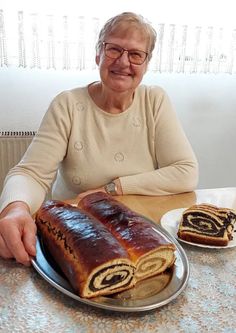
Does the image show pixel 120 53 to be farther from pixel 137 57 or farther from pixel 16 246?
pixel 16 246

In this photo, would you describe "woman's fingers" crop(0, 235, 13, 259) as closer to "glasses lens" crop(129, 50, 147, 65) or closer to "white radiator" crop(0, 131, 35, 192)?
"glasses lens" crop(129, 50, 147, 65)

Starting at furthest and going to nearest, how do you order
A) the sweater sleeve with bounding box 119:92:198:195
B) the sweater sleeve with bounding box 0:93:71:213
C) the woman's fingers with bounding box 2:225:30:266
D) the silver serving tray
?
the sweater sleeve with bounding box 119:92:198:195
the sweater sleeve with bounding box 0:93:71:213
the woman's fingers with bounding box 2:225:30:266
the silver serving tray

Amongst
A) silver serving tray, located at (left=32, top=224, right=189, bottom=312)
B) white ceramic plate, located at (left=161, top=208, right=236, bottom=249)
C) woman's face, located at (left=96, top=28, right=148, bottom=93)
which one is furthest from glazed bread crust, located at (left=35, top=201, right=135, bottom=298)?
woman's face, located at (left=96, top=28, right=148, bottom=93)

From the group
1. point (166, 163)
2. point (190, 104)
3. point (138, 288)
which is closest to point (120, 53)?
point (166, 163)

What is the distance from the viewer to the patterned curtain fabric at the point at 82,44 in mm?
1860

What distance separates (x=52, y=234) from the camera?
72 cm

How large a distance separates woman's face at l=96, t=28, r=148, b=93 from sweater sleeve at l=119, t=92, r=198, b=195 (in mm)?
144

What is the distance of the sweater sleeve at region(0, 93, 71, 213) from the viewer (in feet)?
3.54

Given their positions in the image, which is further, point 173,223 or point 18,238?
point 173,223

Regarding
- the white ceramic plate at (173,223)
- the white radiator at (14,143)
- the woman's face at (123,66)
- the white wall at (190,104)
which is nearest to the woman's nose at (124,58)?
the woman's face at (123,66)

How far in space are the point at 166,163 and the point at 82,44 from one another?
931 mm

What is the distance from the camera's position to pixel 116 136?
133 centimetres

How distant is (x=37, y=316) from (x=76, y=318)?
0.06 m

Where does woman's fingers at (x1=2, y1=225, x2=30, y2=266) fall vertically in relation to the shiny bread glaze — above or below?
below
